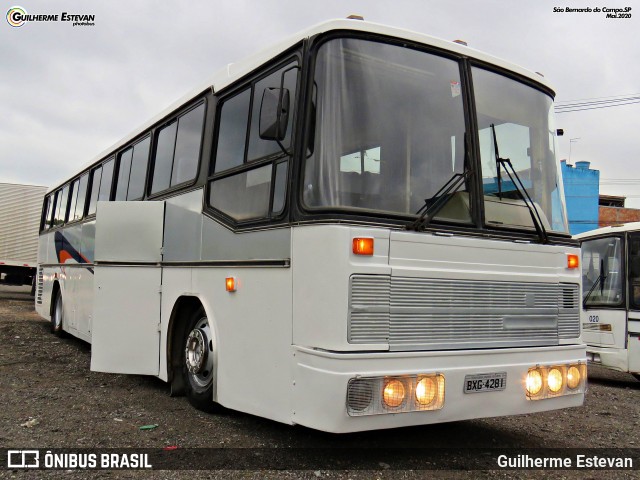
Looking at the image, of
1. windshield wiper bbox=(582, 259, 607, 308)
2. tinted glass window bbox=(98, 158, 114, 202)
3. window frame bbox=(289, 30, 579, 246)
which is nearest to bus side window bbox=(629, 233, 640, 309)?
windshield wiper bbox=(582, 259, 607, 308)

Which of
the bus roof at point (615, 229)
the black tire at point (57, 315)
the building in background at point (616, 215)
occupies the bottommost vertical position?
the black tire at point (57, 315)

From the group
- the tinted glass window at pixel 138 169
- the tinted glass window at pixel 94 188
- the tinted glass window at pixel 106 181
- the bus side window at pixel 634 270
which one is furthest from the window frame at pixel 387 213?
the tinted glass window at pixel 94 188

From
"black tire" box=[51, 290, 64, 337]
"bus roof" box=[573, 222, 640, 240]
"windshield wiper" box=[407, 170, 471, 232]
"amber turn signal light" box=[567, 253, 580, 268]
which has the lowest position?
"black tire" box=[51, 290, 64, 337]

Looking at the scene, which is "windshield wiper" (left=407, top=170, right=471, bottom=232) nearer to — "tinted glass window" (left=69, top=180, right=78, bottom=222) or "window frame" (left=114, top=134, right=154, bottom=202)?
"window frame" (left=114, top=134, right=154, bottom=202)

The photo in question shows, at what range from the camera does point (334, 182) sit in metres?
4.13

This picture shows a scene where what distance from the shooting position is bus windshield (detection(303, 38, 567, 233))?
13.7ft

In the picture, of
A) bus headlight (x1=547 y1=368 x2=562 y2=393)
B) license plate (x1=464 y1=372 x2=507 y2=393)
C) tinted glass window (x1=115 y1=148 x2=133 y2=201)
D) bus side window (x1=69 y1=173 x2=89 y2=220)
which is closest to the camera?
license plate (x1=464 y1=372 x2=507 y2=393)

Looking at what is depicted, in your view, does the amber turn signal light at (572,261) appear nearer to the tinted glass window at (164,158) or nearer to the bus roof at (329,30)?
the bus roof at (329,30)

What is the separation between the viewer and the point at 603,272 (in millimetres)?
10219

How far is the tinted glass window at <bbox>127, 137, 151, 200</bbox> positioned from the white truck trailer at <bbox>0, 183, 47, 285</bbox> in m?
17.9

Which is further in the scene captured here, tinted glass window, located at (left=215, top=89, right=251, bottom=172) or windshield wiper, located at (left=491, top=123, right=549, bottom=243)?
tinted glass window, located at (left=215, top=89, right=251, bottom=172)

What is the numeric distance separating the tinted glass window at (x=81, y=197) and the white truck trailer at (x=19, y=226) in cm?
1445

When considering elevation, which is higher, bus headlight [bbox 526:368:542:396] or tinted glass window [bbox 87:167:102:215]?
tinted glass window [bbox 87:167:102:215]

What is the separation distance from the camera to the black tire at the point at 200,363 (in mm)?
5520
